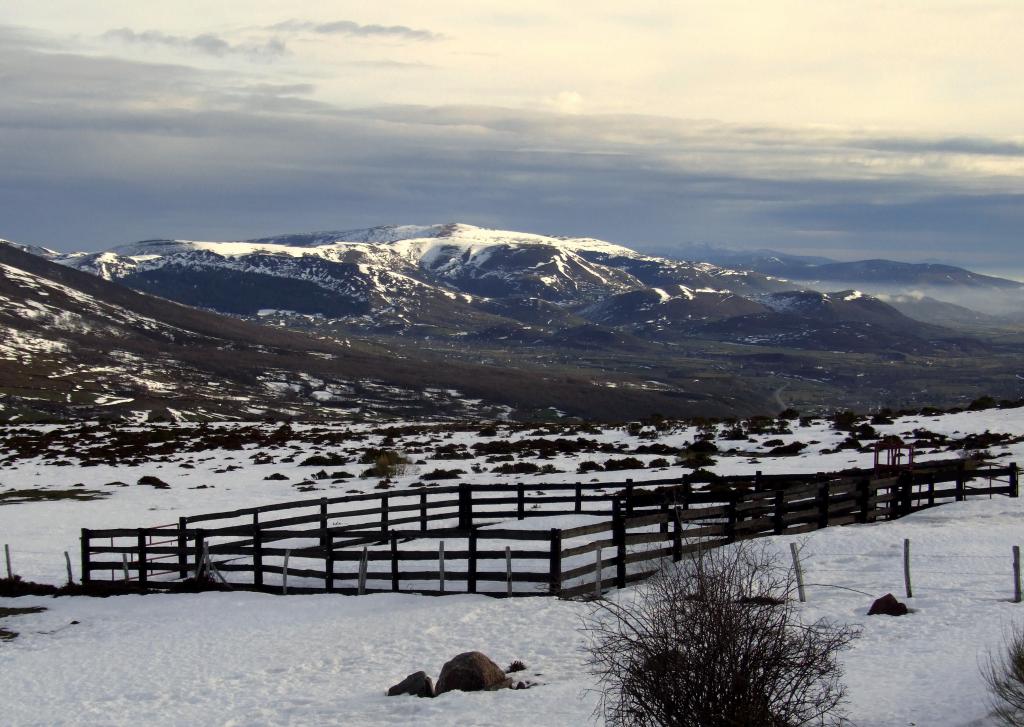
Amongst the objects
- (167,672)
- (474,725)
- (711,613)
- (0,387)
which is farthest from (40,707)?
(0,387)

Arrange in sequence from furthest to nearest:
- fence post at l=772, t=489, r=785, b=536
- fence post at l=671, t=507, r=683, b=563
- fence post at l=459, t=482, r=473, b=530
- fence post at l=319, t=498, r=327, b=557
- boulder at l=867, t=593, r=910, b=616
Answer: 1. fence post at l=459, t=482, r=473, b=530
2. fence post at l=772, t=489, r=785, b=536
3. fence post at l=319, t=498, r=327, b=557
4. fence post at l=671, t=507, r=683, b=563
5. boulder at l=867, t=593, r=910, b=616

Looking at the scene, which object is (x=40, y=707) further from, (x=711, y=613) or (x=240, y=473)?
(x=240, y=473)

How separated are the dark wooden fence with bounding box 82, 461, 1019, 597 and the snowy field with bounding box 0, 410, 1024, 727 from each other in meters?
0.69

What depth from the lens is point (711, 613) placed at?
36.4 ft

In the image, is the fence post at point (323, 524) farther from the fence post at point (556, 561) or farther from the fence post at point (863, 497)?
the fence post at point (863, 497)

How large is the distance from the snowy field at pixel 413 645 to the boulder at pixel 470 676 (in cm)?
27

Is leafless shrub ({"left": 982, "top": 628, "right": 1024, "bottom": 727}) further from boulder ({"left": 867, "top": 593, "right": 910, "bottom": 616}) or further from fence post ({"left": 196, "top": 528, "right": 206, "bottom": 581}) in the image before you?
fence post ({"left": 196, "top": 528, "right": 206, "bottom": 581})

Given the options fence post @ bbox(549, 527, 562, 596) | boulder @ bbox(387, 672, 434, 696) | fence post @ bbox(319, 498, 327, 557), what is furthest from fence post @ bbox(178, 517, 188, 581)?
boulder @ bbox(387, 672, 434, 696)

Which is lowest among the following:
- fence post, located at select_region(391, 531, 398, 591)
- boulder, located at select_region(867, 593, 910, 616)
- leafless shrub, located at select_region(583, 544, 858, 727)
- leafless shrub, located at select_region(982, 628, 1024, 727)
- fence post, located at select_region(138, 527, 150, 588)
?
fence post, located at select_region(138, 527, 150, 588)

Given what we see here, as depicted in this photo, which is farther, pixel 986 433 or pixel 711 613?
pixel 986 433

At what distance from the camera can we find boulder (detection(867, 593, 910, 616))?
18.5 m

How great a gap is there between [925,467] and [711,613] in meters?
26.0

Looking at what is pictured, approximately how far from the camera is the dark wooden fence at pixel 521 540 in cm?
2200

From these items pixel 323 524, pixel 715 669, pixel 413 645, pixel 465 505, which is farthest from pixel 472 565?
pixel 715 669
